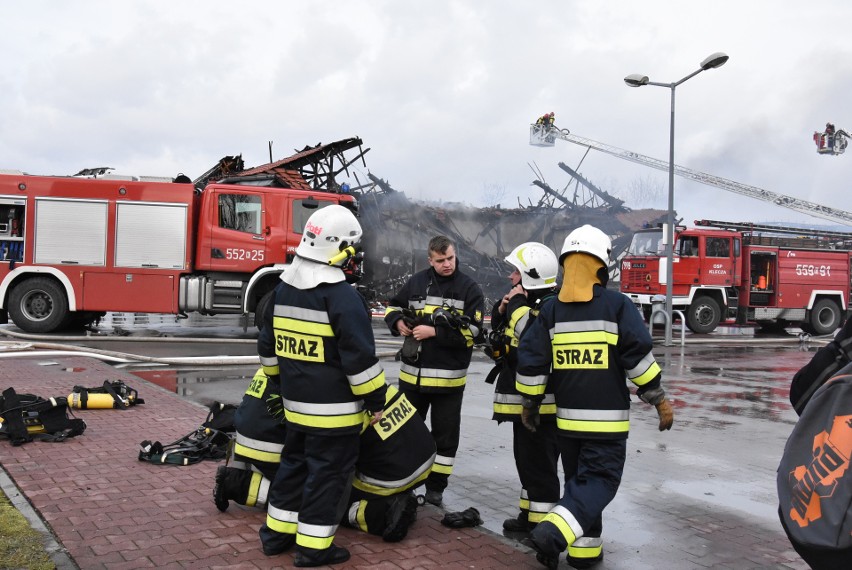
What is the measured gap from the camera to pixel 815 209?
33875 millimetres

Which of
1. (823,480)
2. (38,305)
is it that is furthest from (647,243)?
(823,480)

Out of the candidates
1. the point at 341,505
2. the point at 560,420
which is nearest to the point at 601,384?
the point at 560,420

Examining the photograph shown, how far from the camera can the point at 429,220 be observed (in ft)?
70.1

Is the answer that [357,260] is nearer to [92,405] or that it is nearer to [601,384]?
[92,405]

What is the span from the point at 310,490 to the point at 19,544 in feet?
4.75

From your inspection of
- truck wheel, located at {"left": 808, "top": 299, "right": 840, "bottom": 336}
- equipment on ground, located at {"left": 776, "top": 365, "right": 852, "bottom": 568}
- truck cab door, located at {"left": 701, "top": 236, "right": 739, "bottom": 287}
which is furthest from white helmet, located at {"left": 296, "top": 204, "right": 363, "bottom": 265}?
truck wheel, located at {"left": 808, "top": 299, "right": 840, "bottom": 336}

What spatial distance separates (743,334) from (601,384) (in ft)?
62.4

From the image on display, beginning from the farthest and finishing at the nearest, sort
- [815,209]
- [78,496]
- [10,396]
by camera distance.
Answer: [815,209] < [10,396] < [78,496]

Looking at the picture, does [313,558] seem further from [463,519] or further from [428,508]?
[428,508]

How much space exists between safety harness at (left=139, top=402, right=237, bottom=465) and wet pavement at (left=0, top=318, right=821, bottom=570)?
0.17m

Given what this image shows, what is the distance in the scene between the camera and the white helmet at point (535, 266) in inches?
180

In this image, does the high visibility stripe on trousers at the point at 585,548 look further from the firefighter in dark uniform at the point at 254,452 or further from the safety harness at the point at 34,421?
the safety harness at the point at 34,421

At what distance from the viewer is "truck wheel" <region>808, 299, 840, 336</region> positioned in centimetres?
2073

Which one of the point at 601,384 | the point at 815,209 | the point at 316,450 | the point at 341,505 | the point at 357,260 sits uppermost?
the point at 815,209
